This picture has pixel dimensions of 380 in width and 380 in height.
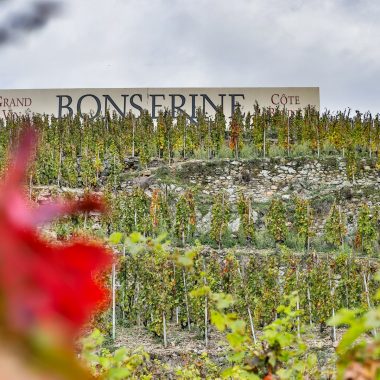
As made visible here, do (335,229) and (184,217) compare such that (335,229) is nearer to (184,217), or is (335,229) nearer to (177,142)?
(184,217)

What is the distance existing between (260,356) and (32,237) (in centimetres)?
125

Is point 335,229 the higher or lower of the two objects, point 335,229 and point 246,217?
the lower

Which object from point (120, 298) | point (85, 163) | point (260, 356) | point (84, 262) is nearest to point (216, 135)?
point (85, 163)

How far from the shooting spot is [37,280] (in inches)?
14.2

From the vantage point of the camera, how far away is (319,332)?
11.1 meters

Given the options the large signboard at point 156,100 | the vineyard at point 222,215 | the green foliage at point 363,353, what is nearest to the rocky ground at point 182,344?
the vineyard at point 222,215

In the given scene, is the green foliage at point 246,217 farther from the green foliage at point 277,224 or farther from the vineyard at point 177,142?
the vineyard at point 177,142

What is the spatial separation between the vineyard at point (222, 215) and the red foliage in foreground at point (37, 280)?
6362mm

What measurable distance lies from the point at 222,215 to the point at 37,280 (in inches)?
516

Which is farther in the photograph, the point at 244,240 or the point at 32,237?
the point at 244,240

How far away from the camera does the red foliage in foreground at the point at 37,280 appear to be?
35 centimetres

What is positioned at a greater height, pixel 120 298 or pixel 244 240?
pixel 244 240

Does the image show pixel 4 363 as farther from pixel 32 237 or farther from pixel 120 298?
pixel 120 298

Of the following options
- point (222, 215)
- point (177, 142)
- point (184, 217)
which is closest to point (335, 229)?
point (222, 215)
